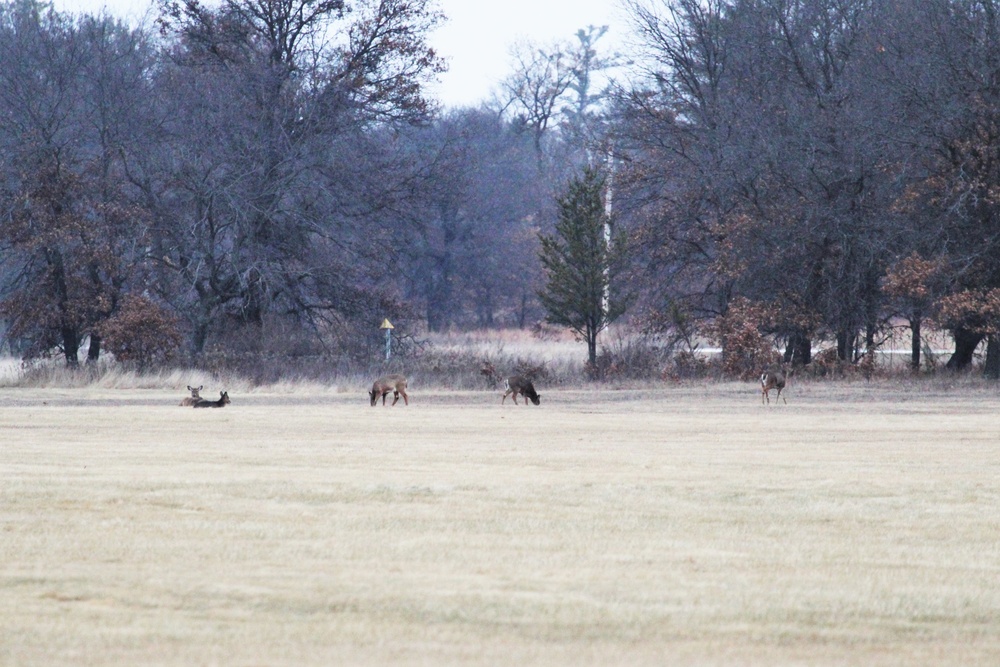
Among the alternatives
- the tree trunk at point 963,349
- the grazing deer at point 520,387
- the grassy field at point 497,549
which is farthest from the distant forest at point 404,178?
the grassy field at point 497,549

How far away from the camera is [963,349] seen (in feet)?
131

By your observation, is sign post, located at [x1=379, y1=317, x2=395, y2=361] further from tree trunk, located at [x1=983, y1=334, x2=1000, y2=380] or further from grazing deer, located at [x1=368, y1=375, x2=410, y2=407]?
tree trunk, located at [x1=983, y1=334, x2=1000, y2=380]

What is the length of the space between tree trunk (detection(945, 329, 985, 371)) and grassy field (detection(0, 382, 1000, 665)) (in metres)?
19.1

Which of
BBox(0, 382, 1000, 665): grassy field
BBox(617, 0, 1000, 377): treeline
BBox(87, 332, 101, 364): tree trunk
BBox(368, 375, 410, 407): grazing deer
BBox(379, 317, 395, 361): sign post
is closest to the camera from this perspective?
BBox(0, 382, 1000, 665): grassy field

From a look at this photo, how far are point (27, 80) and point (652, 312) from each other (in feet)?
57.6

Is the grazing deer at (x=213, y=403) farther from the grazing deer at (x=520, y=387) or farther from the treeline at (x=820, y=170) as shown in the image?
the treeline at (x=820, y=170)

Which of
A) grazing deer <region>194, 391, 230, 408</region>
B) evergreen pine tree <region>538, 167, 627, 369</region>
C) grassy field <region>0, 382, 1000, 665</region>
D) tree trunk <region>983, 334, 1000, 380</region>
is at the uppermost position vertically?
evergreen pine tree <region>538, 167, 627, 369</region>

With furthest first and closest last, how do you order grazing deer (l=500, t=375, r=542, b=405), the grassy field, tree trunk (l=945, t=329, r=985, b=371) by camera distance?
tree trunk (l=945, t=329, r=985, b=371), grazing deer (l=500, t=375, r=542, b=405), the grassy field

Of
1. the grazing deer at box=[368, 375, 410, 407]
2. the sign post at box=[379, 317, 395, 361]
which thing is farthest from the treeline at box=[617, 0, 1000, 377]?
the grazing deer at box=[368, 375, 410, 407]

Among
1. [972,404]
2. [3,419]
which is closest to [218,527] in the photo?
[3,419]

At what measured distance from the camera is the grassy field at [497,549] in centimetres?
816

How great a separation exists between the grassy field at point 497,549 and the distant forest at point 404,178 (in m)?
16.5

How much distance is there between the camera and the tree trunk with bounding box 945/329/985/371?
1555 inches

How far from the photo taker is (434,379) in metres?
37.4
